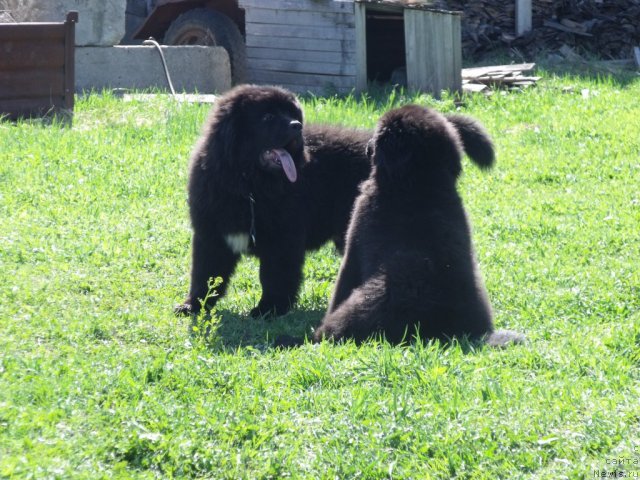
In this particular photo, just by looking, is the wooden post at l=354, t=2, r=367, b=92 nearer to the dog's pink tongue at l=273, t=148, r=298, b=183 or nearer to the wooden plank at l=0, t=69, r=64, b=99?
the wooden plank at l=0, t=69, r=64, b=99

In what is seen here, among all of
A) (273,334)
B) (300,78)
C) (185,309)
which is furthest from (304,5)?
(273,334)

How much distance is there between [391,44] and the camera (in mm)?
15406

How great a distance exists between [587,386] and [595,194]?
4.66 meters

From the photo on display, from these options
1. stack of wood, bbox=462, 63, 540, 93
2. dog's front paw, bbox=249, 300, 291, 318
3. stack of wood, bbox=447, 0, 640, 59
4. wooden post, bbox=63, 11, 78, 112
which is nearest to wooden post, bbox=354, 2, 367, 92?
stack of wood, bbox=462, 63, 540, 93

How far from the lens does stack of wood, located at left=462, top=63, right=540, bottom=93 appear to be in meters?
13.4

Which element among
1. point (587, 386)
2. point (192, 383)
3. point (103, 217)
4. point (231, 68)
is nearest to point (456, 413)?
point (587, 386)

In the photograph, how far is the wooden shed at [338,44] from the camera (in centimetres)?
1323

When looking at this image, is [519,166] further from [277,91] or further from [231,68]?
[231,68]

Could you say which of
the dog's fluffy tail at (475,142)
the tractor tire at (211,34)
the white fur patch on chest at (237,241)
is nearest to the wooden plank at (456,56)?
the tractor tire at (211,34)

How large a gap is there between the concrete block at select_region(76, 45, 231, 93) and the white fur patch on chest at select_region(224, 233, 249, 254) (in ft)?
21.5

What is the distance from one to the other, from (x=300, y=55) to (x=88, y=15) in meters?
3.15

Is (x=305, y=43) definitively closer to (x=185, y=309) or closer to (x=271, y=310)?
(x=271, y=310)

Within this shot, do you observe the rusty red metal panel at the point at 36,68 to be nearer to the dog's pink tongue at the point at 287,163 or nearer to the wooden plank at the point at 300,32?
the wooden plank at the point at 300,32

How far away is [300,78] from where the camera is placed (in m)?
14.2
